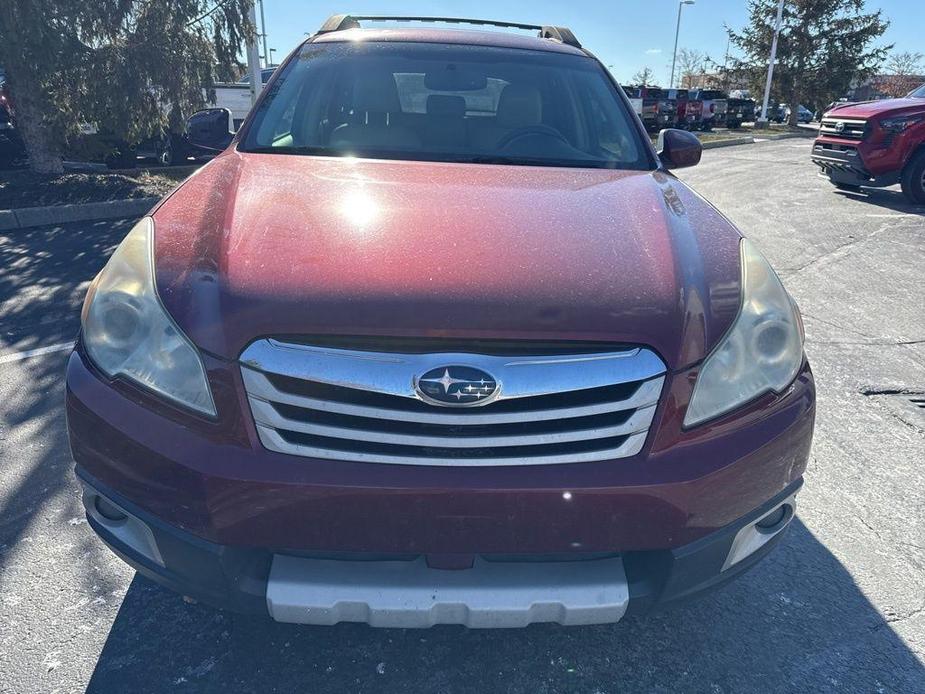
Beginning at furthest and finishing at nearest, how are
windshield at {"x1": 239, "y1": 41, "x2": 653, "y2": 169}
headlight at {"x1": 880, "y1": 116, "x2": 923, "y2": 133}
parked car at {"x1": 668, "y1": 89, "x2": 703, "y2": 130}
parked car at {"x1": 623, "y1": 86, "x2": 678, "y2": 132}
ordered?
parked car at {"x1": 668, "y1": 89, "x2": 703, "y2": 130}
parked car at {"x1": 623, "y1": 86, "x2": 678, "y2": 132}
headlight at {"x1": 880, "y1": 116, "x2": 923, "y2": 133}
windshield at {"x1": 239, "y1": 41, "x2": 653, "y2": 169}

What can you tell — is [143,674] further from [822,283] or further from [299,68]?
[822,283]

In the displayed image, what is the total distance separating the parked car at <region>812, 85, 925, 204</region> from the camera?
942cm

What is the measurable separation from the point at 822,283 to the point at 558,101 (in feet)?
12.4

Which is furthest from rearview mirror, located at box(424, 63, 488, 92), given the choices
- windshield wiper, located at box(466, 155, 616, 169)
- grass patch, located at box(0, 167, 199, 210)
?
grass patch, located at box(0, 167, 199, 210)

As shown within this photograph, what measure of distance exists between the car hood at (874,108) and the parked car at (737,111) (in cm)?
2188

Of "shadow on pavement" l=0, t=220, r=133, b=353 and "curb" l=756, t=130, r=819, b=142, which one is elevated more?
"shadow on pavement" l=0, t=220, r=133, b=353

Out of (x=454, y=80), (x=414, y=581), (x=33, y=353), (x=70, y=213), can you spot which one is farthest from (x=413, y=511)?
(x=70, y=213)

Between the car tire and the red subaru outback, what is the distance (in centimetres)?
949

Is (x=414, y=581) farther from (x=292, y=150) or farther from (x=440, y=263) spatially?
(x=292, y=150)

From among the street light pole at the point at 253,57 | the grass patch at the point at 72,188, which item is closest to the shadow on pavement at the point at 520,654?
the grass patch at the point at 72,188

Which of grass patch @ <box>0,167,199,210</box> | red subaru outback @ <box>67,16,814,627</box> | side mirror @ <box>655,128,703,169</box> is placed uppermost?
side mirror @ <box>655,128,703,169</box>

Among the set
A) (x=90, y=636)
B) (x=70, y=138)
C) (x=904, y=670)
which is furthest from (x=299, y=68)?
(x=70, y=138)

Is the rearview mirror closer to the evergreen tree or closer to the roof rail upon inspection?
the roof rail

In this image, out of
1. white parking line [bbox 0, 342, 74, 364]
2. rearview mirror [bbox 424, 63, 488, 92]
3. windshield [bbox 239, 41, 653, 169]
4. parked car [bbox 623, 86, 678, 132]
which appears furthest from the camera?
parked car [bbox 623, 86, 678, 132]
